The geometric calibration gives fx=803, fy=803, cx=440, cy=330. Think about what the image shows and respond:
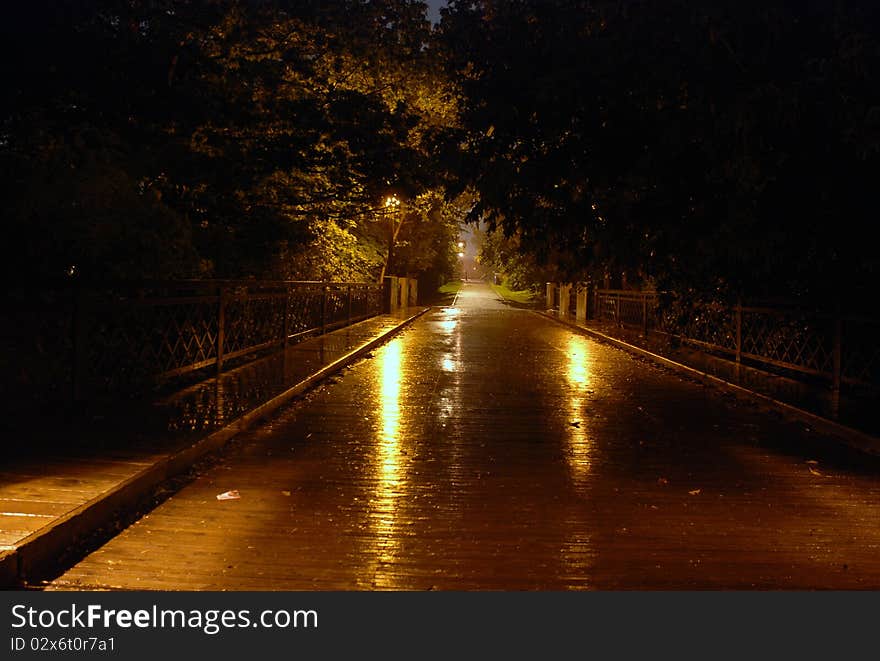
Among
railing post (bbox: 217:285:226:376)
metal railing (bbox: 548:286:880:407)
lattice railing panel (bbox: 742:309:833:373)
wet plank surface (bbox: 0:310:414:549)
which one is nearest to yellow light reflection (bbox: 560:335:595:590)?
metal railing (bbox: 548:286:880:407)

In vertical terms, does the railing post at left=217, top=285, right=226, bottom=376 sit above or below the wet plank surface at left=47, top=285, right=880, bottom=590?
above

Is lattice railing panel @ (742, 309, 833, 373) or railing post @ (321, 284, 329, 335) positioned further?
railing post @ (321, 284, 329, 335)

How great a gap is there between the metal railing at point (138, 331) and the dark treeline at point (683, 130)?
15.8ft

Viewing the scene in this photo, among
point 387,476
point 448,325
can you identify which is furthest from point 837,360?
point 448,325

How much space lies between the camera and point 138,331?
37.0 ft

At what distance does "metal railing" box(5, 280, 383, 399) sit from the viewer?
363 inches

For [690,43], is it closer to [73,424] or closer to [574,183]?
[574,183]

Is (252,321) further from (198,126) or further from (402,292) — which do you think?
(402,292)

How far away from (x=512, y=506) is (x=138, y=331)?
674 cm

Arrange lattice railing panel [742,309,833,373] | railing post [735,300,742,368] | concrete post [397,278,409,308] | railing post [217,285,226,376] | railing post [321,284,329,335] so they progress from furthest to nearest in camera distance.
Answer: concrete post [397,278,409,308] → railing post [321,284,329,335] → railing post [735,300,742,368] → railing post [217,285,226,376] → lattice railing panel [742,309,833,373]

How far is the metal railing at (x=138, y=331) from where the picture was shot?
923 centimetres

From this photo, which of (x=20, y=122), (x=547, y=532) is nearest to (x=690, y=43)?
(x=547, y=532)

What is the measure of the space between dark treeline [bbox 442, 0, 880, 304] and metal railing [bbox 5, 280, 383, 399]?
15.8 feet

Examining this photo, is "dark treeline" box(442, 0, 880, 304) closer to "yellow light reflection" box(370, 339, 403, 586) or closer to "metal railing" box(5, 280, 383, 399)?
"yellow light reflection" box(370, 339, 403, 586)
